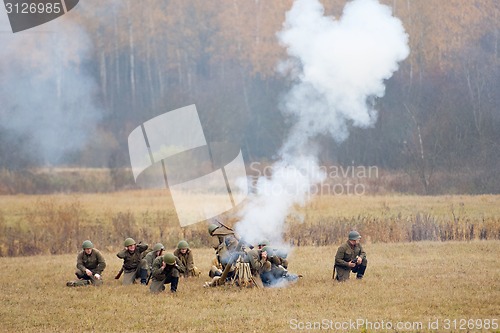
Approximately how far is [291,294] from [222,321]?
9.11ft

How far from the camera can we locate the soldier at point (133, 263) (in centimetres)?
2059

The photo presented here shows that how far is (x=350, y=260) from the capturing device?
1998 cm

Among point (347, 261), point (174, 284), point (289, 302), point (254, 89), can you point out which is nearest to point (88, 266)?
point (174, 284)

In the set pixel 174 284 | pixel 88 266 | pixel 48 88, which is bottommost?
pixel 174 284

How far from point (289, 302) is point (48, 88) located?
38.1 m

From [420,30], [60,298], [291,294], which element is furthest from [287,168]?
[420,30]

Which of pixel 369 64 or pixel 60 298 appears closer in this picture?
pixel 60 298

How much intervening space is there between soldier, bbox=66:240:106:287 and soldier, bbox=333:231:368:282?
5.42 meters

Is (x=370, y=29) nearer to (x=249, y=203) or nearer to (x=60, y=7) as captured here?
(x=249, y=203)

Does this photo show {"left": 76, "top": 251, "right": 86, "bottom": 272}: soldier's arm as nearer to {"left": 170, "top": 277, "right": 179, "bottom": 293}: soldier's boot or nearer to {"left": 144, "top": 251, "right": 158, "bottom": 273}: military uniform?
{"left": 144, "top": 251, "right": 158, "bottom": 273}: military uniform

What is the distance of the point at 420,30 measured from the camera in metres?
44.4

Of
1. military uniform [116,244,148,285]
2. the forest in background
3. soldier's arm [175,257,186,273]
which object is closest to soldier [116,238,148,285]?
military uniform [116,244,148,285]

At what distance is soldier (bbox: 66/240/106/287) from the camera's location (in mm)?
20438

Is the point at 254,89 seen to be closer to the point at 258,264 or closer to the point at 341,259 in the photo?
the point at 341,259
